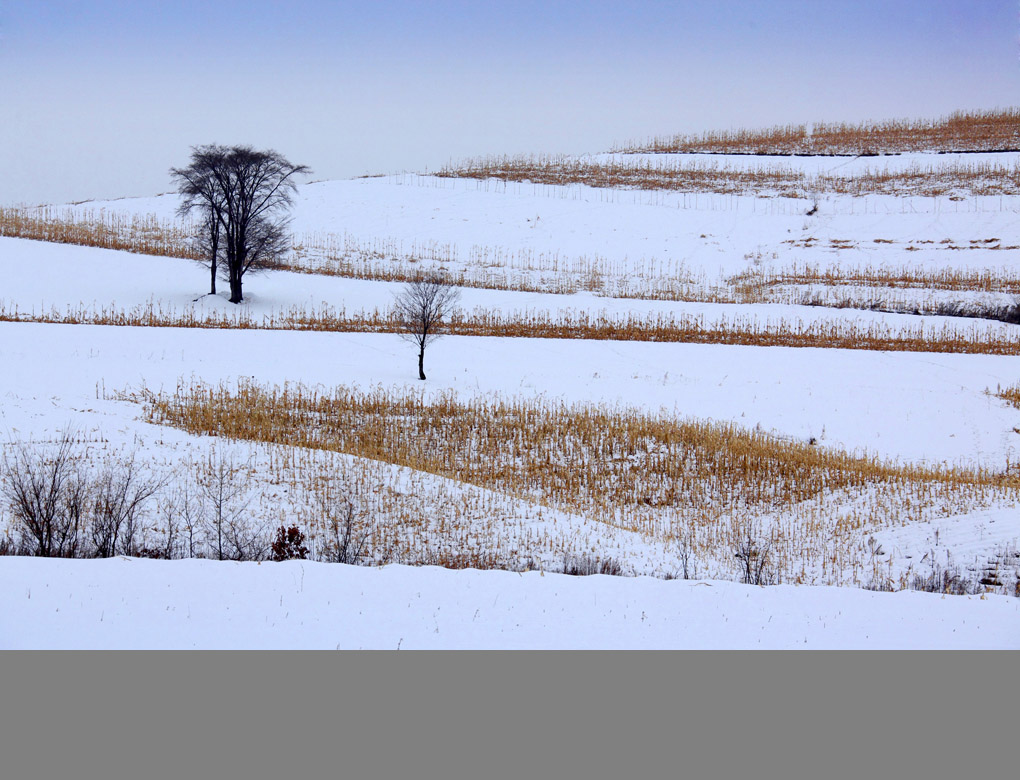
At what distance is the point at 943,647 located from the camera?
6.58 metres

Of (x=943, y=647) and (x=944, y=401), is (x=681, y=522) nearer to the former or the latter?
(x=943, y=647)

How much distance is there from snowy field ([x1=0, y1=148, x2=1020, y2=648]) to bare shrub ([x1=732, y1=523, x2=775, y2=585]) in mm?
315

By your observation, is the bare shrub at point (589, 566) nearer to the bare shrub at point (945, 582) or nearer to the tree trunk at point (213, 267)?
the bare shrub at point (945, 582)

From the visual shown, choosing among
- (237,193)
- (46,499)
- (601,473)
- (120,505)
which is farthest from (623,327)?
(46,499)

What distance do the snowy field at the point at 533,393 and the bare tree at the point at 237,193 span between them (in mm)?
2411

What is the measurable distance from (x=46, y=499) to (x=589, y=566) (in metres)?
7.53

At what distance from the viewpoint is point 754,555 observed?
1058cm

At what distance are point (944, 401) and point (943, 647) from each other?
48.7ft

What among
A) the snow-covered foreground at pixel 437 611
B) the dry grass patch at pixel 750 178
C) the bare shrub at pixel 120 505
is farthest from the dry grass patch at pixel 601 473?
the dry grass patch at pixel 750 178

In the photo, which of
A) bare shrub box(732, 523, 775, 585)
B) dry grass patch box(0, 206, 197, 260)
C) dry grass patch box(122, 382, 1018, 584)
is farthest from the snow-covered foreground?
dry grass patch box(0, 206, 197, 260)

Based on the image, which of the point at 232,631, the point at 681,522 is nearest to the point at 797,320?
the point at 681,522

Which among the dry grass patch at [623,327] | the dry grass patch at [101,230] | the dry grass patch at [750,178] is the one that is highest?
the dry grass patch at [750,178]

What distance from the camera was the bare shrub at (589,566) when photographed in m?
10.1

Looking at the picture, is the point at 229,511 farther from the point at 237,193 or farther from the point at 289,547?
the point at 237,193
